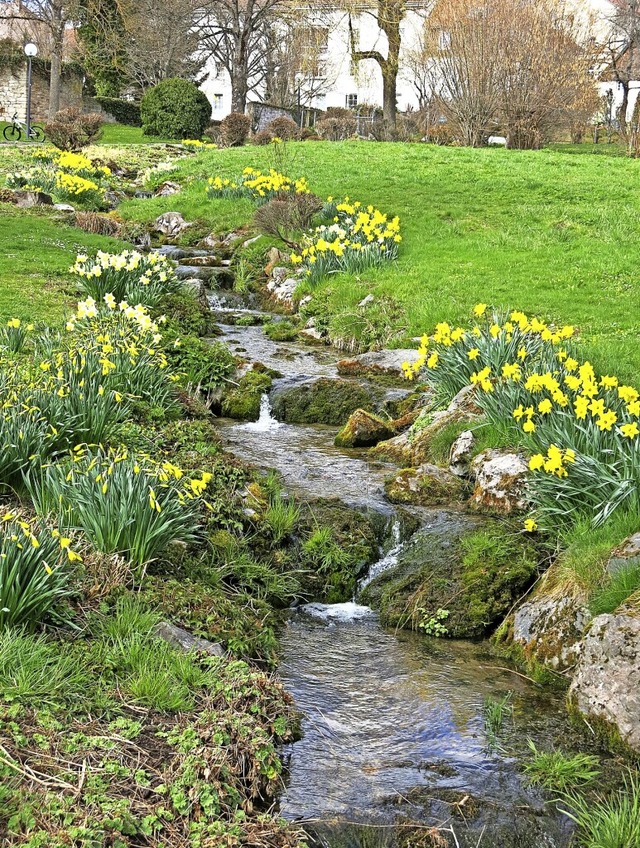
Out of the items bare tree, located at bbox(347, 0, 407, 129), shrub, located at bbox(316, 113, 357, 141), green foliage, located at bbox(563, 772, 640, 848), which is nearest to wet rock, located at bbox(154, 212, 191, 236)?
bare tree, located at bbox(347, 0, 407, 129)

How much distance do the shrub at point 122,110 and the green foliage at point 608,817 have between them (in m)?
37.8

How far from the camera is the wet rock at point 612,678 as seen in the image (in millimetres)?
3879

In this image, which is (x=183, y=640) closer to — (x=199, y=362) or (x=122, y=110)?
(x=199, y=362)

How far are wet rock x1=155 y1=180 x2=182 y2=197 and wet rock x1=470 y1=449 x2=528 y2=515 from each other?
1499cm

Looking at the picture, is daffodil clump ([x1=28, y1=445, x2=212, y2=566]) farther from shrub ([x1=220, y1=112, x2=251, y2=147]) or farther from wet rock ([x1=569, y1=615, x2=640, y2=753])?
shrub ([x1=220, y1=112, x2=251, y2=147])

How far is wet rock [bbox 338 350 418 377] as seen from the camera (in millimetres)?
9094

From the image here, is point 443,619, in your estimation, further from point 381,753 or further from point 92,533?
point 92,533

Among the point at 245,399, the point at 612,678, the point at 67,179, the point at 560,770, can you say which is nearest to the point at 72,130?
the point at 67,179

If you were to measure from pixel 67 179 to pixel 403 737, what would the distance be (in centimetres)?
1617

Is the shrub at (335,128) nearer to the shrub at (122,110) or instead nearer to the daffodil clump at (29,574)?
the shrub at (122,110)

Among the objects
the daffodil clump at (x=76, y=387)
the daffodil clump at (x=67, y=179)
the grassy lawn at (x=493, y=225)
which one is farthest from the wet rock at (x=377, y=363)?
the daffodil clump at (x=67, y=179)

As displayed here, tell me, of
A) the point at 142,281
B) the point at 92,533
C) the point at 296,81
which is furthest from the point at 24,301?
the point at 296,81

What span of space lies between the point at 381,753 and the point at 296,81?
148ft

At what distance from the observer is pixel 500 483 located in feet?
19.7
